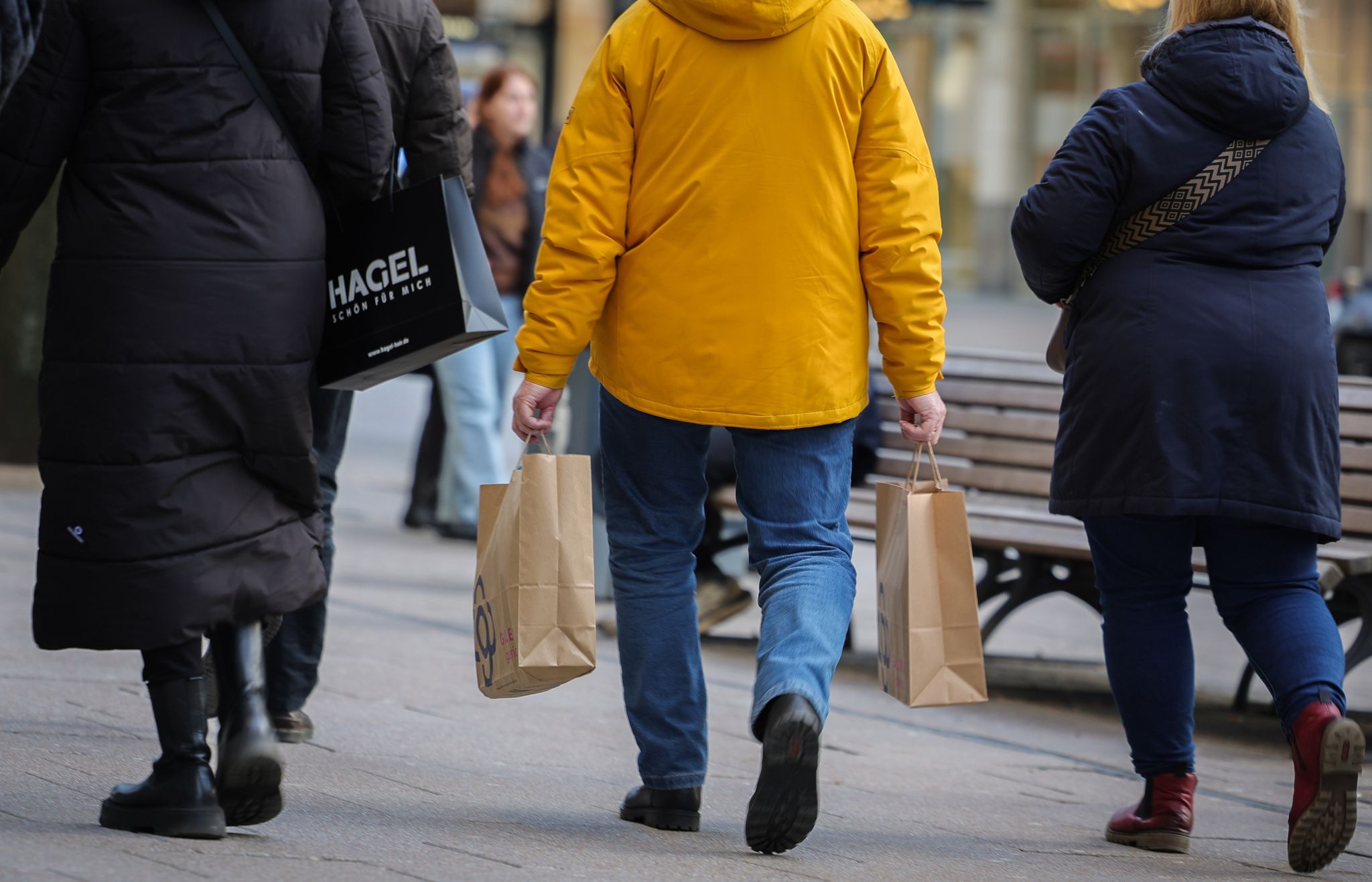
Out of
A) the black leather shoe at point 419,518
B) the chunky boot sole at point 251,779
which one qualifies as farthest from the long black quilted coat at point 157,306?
the black leather shoe at point 419,518

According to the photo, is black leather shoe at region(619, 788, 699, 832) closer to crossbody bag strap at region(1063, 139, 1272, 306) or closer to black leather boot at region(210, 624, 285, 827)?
black leather boot at region(210, 624, 285, 827)

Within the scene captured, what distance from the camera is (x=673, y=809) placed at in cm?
381

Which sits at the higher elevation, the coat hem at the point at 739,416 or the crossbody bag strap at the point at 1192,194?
the crossbody bag strap at the point at 1192,194

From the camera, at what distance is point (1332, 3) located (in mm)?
30078

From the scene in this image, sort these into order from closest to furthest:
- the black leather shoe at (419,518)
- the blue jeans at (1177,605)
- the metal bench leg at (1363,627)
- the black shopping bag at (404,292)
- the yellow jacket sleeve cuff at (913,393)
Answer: the black shopping bag at (404,292)
the yellow jacket sleeve cuff at (913,393)
the blue jeans at (1177,605)
the metal bench leg at (1363,627)
the black leather shoe at (419,518)

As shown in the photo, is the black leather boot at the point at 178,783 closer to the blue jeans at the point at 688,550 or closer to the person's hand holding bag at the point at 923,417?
the blue jeans at the point at 688,550

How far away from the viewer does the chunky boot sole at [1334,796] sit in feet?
11.7

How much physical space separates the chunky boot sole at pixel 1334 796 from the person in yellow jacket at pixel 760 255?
93 cm

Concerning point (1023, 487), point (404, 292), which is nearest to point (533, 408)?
point (404, 292)

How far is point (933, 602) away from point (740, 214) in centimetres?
84

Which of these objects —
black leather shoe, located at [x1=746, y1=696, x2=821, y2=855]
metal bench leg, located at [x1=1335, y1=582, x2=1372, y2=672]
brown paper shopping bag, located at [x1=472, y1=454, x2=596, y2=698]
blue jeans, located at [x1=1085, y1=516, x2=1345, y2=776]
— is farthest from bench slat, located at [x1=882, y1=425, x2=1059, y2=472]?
black leather shoe, located at [x1=746, y1=696, x2=821, y2=855]

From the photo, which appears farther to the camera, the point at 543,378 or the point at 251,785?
the point at 543,378

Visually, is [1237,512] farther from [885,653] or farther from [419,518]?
[419,518]

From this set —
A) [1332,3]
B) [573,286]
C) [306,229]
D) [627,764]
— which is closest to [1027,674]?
[627,764]
